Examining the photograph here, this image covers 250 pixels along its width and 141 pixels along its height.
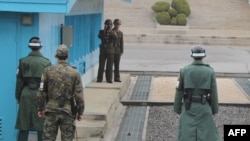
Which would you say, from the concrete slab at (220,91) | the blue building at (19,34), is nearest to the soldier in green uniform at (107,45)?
the concrete slab at (220,91)

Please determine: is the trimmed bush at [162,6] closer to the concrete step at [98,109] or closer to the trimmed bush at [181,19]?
the trimmed bush at [181,19]

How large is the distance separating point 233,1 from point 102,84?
94.5 feet

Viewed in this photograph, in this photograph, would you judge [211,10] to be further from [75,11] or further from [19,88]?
[19,88]

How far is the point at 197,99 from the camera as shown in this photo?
731 centimetres

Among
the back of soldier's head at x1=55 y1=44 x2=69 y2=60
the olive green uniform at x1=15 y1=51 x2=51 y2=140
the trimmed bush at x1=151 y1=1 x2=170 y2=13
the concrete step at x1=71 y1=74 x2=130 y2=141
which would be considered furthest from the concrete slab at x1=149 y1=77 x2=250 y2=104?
the trimmed bush at x1=151 y1=1 x2=170 y2=13

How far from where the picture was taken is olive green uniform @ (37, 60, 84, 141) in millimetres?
6926

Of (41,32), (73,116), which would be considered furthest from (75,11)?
(73,116)

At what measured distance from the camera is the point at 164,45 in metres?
31.1

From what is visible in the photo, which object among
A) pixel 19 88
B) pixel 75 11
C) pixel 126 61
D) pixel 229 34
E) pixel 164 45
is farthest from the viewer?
pixel 229 34

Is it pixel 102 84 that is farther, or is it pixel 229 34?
pixel 229 34

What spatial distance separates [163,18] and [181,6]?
179cm

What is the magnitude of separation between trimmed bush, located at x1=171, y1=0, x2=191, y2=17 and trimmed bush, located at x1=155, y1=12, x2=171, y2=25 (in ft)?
3.29

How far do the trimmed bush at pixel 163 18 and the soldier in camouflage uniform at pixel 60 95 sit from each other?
28.9m

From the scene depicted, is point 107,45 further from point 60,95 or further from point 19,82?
point 60,95
